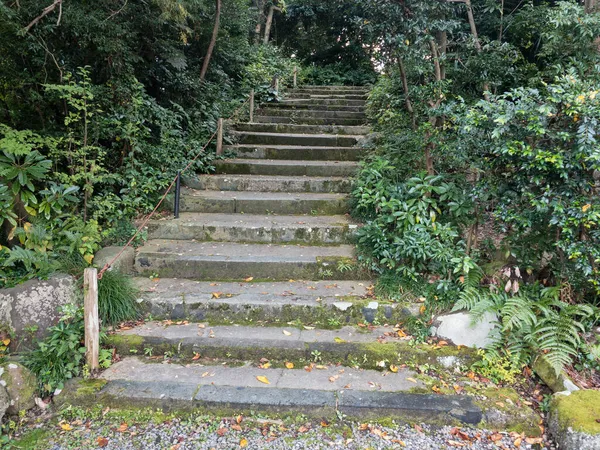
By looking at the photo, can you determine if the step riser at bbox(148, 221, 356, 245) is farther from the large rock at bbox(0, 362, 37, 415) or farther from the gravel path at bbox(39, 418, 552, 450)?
the gravel path at bbox(39, 418, 552, 450)

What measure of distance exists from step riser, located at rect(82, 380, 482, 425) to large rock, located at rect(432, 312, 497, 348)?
606 millimetres

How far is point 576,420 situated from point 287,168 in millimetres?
4984

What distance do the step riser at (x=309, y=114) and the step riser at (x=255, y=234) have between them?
4546 mm

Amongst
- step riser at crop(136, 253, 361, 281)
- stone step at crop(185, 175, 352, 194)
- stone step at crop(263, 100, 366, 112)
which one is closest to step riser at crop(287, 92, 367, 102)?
stone step at crop(263, 100, 366, 112)

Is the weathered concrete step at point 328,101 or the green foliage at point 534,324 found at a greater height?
the weathered concrete step at point 328,101

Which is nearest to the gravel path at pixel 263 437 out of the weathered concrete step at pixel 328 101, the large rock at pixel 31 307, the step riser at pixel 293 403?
the step riser at pixel 293 403

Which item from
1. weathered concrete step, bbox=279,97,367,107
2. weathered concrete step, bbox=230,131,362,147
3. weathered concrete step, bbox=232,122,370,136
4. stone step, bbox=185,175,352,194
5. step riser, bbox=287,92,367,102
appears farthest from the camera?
step riser, bbox=287,92,367,102

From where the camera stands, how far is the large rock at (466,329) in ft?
10.8

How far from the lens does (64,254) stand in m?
3.78

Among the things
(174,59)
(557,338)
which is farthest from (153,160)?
(557,338)

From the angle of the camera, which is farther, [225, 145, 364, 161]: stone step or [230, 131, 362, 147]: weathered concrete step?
[230, 131, 362, 147]: weathered concrete step

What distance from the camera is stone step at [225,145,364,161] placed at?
6.84m

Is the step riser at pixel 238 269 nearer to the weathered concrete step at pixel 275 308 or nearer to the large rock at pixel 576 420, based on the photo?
the weathered concrete step at pixel 275 308

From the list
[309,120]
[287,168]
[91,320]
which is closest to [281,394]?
[91,320]
